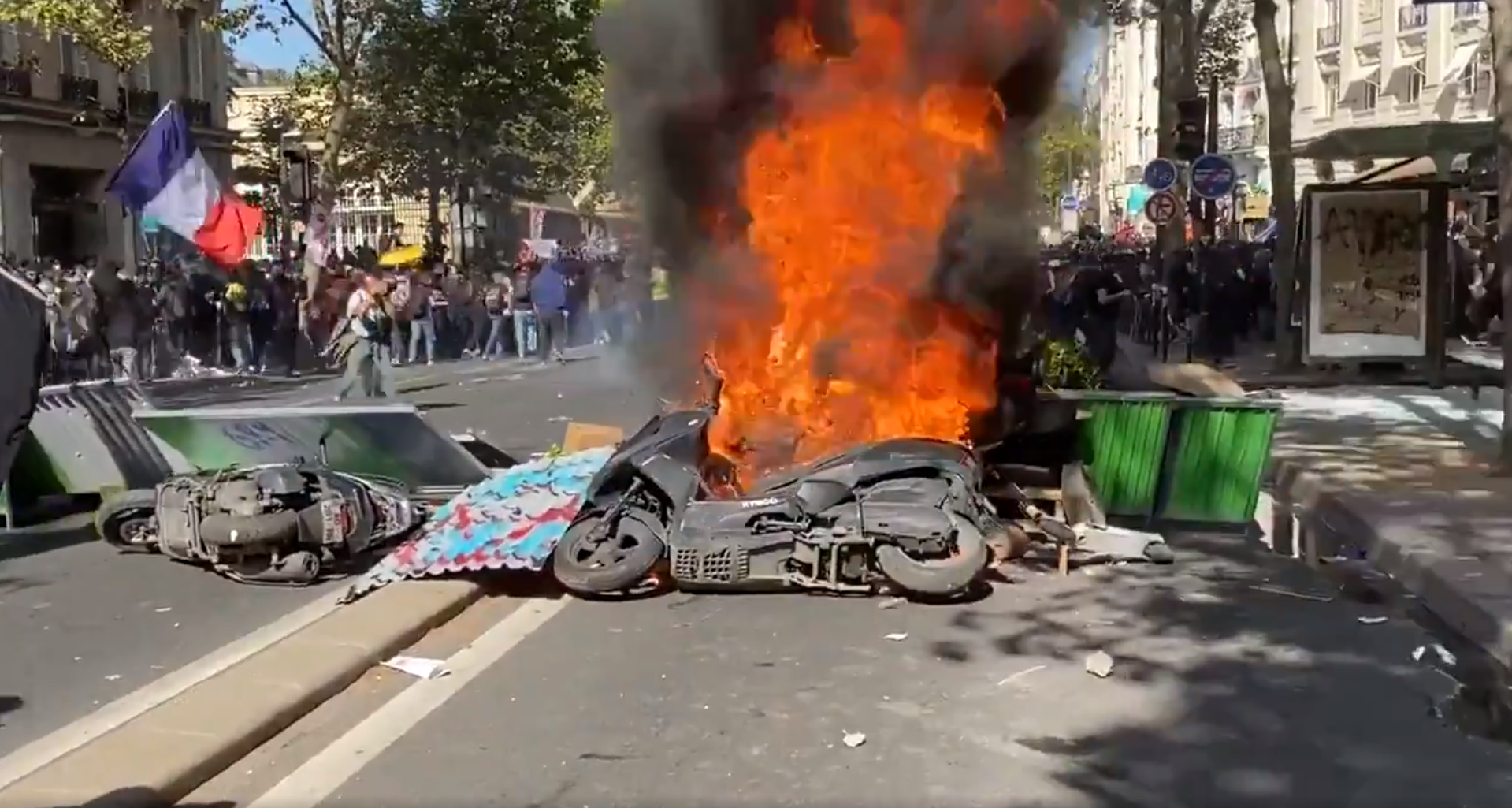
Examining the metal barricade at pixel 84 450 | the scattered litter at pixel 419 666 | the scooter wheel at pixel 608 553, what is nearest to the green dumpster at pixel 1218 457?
the scooter wheel at pixel 608 553

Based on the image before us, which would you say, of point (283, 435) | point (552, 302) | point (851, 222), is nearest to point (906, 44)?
point (851, 222)

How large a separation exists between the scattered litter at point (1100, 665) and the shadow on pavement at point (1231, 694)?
54 millimetres

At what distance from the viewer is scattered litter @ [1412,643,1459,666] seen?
6684 mm

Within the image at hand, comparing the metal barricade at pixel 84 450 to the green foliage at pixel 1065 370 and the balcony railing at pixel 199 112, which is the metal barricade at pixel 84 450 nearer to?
the green foliage at pixel 1065 370

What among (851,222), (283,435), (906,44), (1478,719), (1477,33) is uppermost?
(1477,33)

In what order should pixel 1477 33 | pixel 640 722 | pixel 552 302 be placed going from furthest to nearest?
1. pixel 1477 33
2. pixel 552 302
3. pixel 640 722

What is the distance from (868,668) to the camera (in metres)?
6.45

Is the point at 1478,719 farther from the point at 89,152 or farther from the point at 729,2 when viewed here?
the point at 89,152

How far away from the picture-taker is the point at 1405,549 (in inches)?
339

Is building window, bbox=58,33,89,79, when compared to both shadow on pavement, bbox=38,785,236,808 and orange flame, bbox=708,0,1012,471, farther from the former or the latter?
shadow on pavement, bbox=38,785,236,808

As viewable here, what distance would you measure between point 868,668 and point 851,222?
4.02 m

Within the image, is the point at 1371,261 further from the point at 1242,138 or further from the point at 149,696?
the point at 1242,138

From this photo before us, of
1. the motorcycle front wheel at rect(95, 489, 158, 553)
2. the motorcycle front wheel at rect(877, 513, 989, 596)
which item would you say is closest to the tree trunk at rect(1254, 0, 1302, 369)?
the motorcycle front wheel at rect(877, 513, 989, 596)

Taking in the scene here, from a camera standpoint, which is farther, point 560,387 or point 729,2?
point 560,387
